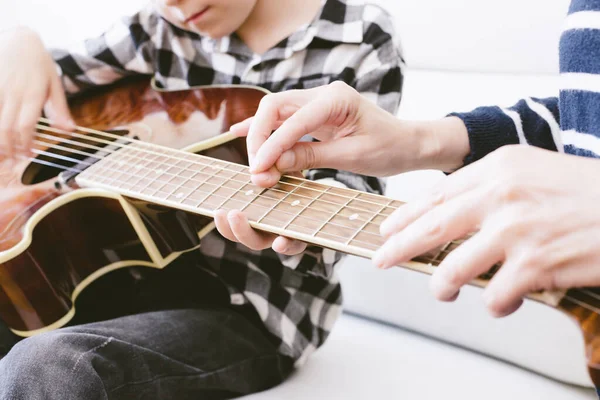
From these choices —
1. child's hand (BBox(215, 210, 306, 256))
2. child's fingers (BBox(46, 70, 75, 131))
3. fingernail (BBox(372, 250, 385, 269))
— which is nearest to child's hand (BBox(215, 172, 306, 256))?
child's hand (BBox(215, 210, 306, 256))

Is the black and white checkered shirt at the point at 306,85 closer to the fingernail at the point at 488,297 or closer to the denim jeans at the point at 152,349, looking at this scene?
the denim jeans at the point at 152,349

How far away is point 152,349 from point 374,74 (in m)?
0.48

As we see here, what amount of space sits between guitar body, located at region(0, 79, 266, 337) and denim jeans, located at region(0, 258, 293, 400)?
6 centimetres

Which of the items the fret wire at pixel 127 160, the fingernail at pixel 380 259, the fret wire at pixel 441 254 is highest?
the fingernail at pixel 380 259

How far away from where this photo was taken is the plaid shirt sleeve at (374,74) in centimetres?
79

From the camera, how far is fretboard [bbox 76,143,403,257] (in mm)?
478

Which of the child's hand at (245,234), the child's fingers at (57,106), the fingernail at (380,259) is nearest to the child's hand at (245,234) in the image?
the child's hand at (245,234)

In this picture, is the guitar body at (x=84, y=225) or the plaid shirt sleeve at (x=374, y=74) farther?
the plaid shirt sleeve at (x=374, y=74)

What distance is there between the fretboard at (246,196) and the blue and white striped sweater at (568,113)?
0.20 meters

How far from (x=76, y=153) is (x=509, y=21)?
704 mm

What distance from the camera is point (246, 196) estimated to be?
22.4 inches

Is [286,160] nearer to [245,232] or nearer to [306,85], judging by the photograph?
[245,232]

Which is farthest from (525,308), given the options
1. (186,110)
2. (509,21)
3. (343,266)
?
(186,110)

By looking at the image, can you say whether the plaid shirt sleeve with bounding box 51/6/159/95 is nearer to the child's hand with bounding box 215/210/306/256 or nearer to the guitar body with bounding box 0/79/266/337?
the guitar body with bounding box 0/79/266/337
